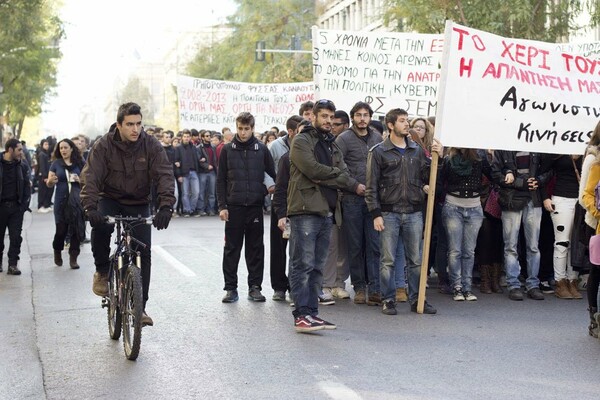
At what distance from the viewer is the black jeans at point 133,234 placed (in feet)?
30.0

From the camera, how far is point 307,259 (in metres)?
9.84

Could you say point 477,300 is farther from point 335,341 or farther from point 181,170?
point 181,170

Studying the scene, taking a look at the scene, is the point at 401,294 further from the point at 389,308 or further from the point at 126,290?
the point at 126,290

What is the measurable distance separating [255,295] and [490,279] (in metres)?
2.56

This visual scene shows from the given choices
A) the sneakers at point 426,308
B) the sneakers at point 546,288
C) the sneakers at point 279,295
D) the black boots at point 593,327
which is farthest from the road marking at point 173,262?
the black boots at point 593,327

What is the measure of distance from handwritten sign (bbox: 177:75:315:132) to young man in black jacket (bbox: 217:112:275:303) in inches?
519

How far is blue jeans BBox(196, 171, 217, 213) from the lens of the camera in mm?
26500

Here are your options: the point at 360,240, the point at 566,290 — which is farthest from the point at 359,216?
the point at 566,290

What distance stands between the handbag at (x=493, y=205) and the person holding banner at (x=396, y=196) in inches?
63.7

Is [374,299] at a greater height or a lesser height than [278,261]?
lesser

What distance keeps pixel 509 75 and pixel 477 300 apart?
89.7 inches

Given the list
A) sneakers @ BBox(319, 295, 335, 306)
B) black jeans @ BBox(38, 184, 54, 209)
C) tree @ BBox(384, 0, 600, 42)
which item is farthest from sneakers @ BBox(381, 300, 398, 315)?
black jeans @ BBox(38, 184, 54, 209)

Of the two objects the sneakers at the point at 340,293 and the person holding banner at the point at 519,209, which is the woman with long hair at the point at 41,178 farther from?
the person holding banner at the point at 519,209

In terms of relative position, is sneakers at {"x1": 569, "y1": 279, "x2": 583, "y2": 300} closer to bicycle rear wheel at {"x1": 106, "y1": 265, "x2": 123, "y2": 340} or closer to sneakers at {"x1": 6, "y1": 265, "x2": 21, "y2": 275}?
bicycle rear wheel at {"x1": 106, "y1": 265, "x2": 123, "y2": 340}
